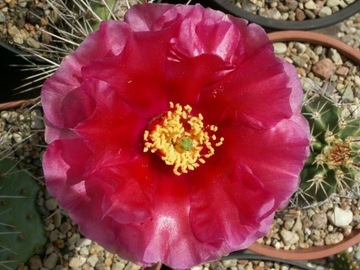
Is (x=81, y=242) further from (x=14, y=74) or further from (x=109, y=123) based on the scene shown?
(x=109, y=123)

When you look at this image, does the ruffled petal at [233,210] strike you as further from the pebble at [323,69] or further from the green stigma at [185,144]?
the pebble at [323,69]

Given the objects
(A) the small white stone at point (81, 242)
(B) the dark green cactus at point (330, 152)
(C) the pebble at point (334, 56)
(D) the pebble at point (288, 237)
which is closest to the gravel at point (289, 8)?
(C) the pebble at point (334, 56)

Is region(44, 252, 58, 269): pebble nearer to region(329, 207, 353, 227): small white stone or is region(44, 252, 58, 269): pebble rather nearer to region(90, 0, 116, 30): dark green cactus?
region(90, 0, 116, 30): dark green cactus

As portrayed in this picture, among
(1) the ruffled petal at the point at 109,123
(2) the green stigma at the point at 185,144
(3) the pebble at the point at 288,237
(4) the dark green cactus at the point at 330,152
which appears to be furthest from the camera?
(3) the pebble at the point at 288,237

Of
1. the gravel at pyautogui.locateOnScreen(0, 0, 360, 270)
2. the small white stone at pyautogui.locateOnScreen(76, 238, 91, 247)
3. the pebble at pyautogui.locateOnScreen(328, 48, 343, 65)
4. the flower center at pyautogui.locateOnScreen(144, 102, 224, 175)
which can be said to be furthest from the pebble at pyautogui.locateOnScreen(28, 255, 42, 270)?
the pebble at pyautogui.locateOnScreen(328, 48, 343, 65)

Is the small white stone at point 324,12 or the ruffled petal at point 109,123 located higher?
the ruffled petal at point 109,123

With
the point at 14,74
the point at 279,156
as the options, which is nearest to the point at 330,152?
the point at 279,156
